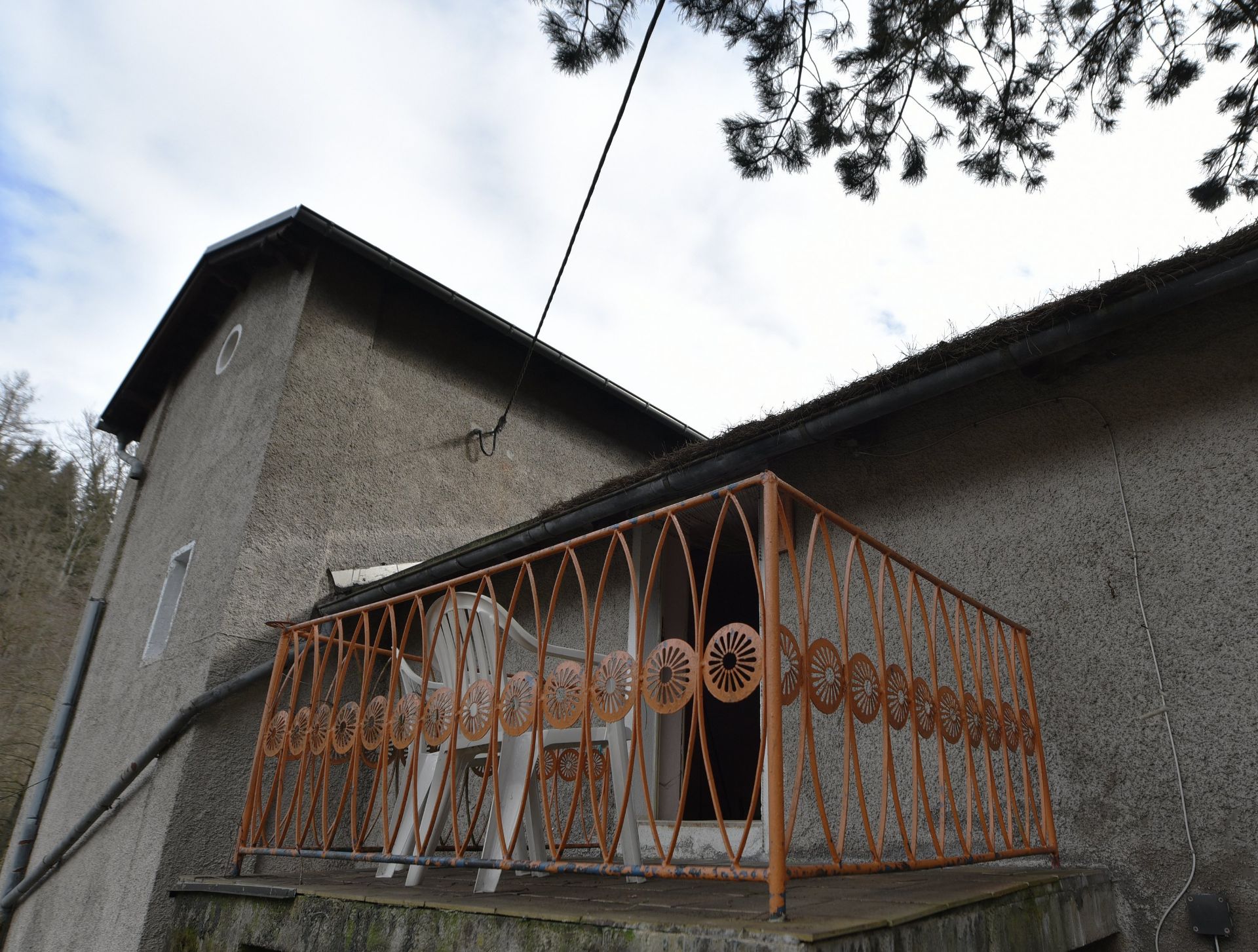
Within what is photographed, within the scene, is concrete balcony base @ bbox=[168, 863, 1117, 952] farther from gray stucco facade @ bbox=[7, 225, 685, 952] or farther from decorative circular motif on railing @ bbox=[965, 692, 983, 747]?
gray stucco facade @ bbox=[7, 225, 685, 952]

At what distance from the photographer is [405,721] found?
2.72 m

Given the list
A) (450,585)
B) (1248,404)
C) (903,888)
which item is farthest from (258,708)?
(1248,404)

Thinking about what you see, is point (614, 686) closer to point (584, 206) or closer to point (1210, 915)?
point (1210, 915)

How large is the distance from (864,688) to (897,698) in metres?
0.15

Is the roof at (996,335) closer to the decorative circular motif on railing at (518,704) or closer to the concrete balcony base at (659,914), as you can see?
the decorative circular motif on railing at (518,704)

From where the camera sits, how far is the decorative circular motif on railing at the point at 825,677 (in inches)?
69.6

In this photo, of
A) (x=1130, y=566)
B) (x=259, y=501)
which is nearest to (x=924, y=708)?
(x=1130, y=566)

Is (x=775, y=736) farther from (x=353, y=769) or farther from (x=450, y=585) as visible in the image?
(x=353, y=769)

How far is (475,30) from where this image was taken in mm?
3533

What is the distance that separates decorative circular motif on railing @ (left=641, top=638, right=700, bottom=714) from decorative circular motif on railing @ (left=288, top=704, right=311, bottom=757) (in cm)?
200

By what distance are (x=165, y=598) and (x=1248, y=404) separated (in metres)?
6.29

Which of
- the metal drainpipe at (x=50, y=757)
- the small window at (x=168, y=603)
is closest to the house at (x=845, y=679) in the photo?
the small window at (x=168, y=603)

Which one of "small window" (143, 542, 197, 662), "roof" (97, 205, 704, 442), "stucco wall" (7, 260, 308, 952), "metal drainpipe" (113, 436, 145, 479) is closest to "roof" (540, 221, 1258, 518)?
"stucco wall" (7, 260, 308, 952)

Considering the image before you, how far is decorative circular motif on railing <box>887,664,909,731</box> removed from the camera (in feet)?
6.54
